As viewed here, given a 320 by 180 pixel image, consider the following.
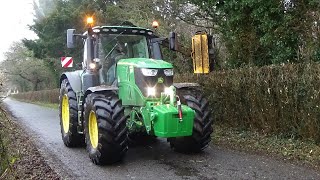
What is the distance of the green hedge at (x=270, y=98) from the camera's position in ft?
24.0

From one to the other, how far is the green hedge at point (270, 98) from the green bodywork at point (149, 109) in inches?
99.2

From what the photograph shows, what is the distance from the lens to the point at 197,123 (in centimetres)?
684

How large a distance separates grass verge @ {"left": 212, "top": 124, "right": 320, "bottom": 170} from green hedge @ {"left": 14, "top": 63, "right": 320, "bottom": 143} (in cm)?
19

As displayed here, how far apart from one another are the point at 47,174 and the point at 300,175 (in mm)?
3911

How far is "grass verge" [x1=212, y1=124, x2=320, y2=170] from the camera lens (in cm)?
670

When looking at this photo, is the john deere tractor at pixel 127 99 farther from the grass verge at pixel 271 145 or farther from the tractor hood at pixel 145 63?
the grass verge at pixel 271 145

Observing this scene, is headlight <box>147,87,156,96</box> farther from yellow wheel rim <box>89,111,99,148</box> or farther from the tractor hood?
yellow wheel rim <box>89,111,99,148</box>

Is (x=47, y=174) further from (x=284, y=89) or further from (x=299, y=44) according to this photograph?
(x=299, y=44)

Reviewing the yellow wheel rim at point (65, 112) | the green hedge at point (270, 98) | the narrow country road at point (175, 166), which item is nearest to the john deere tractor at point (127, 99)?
the narrow country road at point (175, 166)

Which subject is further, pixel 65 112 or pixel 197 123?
pixel 65 112

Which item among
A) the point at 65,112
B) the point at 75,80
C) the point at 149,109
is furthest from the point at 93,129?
the point at 65,112

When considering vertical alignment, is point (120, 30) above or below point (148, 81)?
above

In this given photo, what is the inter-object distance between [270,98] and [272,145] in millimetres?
1161

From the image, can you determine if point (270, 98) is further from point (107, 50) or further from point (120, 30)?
point (107, 50)
